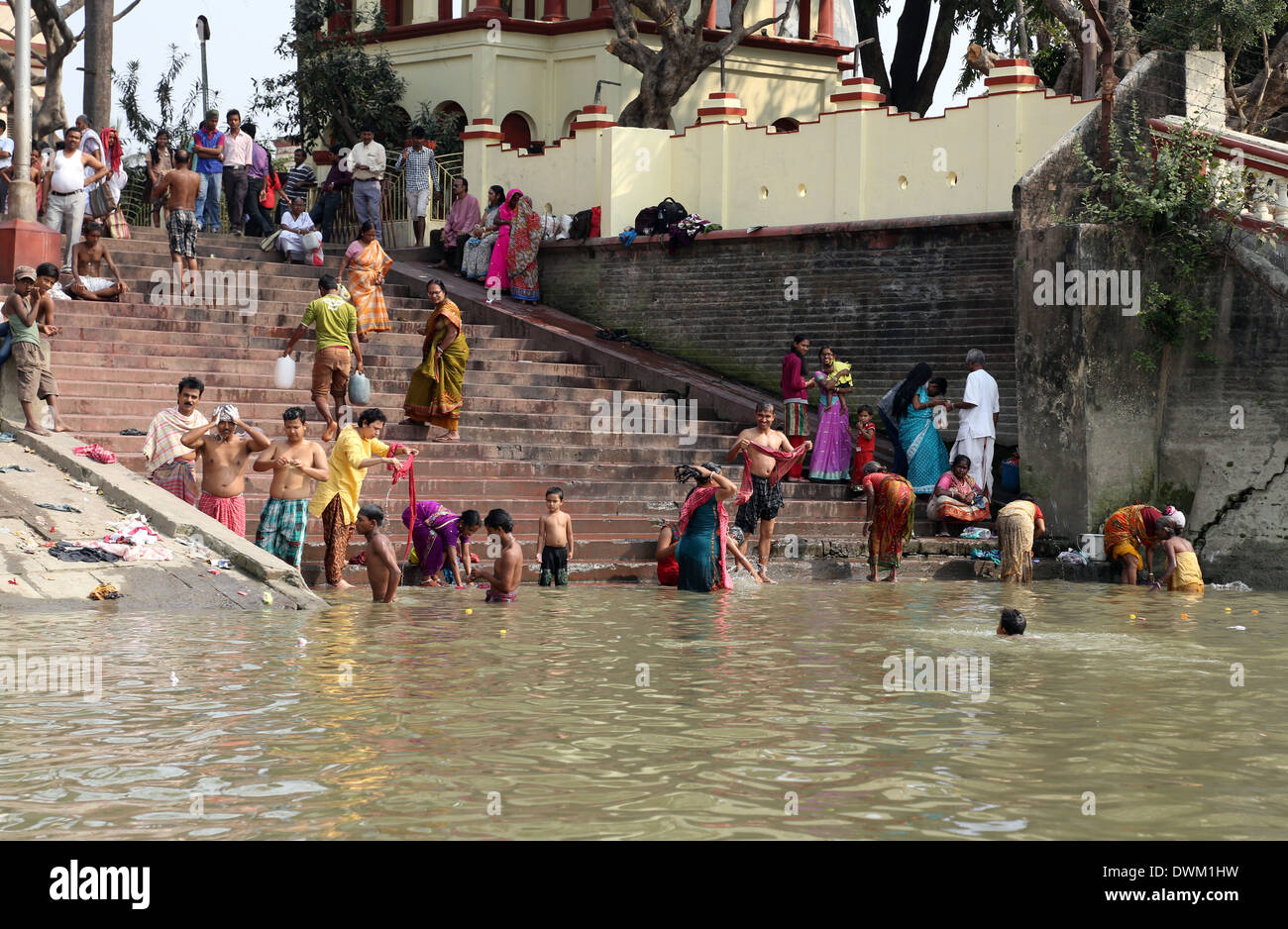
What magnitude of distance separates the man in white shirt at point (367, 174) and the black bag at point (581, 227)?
9.49 feet

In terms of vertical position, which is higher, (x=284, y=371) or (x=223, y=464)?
(x=284, y=371)

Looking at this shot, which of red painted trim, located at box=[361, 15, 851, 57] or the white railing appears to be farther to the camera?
red painted trim, located at box=[361, 15, 851, 57]

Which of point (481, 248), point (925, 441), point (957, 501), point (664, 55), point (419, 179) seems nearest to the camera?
point (957, 501)

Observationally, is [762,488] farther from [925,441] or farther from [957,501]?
[925,441]

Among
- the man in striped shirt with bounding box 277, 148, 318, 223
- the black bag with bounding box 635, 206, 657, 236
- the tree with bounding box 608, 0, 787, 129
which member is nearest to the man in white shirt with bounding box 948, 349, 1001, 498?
the black bag with bounding box 635, 206, 657, 236

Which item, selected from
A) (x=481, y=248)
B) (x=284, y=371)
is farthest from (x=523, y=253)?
(x=284, y=371)

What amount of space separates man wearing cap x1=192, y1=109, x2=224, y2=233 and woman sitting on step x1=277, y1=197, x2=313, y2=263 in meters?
1.06

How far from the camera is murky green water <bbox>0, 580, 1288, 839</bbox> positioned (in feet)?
18.3

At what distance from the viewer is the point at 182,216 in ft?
60.2

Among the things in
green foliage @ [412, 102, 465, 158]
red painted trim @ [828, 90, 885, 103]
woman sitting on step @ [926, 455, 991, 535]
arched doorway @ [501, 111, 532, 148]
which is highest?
Answer: arched doorway @ [501, 111, 532, 148]

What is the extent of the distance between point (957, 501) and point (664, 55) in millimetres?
10727

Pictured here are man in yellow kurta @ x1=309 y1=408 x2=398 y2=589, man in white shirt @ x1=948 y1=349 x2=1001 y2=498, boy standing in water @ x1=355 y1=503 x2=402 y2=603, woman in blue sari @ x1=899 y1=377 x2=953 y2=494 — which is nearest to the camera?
boy standing in water @ x1=355 y1=503 x2=402 y2=603

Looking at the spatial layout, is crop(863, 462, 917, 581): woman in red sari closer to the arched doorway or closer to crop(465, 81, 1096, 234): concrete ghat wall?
crop(465, 81, 1096, 234): concrete ghat wall

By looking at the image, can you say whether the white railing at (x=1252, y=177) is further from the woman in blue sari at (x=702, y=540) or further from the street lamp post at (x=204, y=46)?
the street lamp post at (x=204, y=46)
